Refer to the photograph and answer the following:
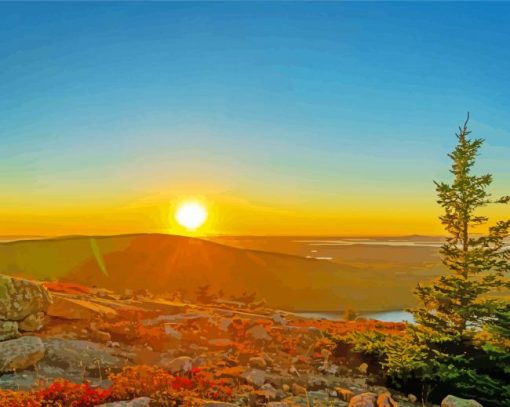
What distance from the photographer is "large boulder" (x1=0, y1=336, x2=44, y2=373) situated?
11.7 meters

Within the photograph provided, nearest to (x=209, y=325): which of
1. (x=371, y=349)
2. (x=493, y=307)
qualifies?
(x=371, y=349)

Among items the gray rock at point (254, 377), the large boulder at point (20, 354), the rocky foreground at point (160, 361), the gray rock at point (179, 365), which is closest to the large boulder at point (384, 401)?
the rocky foreground at point (160, 361)

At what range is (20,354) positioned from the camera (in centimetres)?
1207

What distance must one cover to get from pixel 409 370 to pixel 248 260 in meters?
48.9

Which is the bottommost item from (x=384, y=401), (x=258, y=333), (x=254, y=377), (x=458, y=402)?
(x=258, y=333)

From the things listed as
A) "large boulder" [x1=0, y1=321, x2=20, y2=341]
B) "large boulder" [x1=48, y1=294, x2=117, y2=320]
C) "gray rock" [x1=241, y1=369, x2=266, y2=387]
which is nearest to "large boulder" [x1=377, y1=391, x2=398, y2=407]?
"gray rock" [x1=241, y1=369, x2=266, y2=387]

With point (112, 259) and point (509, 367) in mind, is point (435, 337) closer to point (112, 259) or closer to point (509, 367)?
point (509, 367)

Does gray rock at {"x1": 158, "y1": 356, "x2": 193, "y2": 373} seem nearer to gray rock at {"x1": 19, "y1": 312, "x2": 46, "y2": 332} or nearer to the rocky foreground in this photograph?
the rocky foreground

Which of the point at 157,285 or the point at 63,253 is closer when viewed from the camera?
the point at 157,285

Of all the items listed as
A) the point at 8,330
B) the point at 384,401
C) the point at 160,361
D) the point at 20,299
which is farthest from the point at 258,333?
the point at 8,330

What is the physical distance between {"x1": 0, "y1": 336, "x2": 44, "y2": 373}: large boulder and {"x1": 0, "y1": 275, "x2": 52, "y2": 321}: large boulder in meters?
2.06

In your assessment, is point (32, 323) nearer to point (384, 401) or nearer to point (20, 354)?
point (20, 354)

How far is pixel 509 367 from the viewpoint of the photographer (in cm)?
1112

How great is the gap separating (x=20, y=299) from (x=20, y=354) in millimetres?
3322
